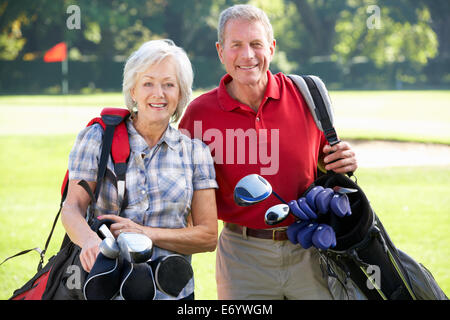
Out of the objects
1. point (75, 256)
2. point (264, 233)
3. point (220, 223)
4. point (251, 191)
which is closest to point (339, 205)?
point (251, 191)

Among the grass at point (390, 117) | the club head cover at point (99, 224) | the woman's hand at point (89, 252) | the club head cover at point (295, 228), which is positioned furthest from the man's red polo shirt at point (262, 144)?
the grass at point (390, 117)

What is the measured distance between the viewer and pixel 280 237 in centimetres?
316

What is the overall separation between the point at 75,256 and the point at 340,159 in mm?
1406

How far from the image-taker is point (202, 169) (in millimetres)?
2842

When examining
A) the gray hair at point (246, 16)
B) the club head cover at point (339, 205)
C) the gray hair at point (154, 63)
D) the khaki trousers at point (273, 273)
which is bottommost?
the khaki trousers at point (273, 273)

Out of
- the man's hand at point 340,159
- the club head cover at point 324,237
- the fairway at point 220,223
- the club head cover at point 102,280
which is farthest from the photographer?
the fairway at point 220,223

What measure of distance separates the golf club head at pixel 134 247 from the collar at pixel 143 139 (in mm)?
534

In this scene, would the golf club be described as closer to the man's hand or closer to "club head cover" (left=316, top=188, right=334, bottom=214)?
"club head cover" (left=316, top=188, right=334, bottom=214)

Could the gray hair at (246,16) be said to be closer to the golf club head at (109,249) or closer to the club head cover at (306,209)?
the club head cover at (306,209)

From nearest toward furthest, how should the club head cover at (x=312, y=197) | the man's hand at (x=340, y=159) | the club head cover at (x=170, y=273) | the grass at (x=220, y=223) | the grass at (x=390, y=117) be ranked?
the club head cover at (x=170, y=273) → the club head cover at (x=312, y=197) → the man's hand at (x=340, y=159) → the grass at (x=220, y=223) → the grass at (x=390, y=117)

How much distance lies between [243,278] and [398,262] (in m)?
0.80

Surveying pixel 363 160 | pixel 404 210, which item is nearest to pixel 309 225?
pixel 404 210

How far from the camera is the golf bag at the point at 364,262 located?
2.87 meters

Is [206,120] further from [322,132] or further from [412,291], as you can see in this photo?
[412,291]
